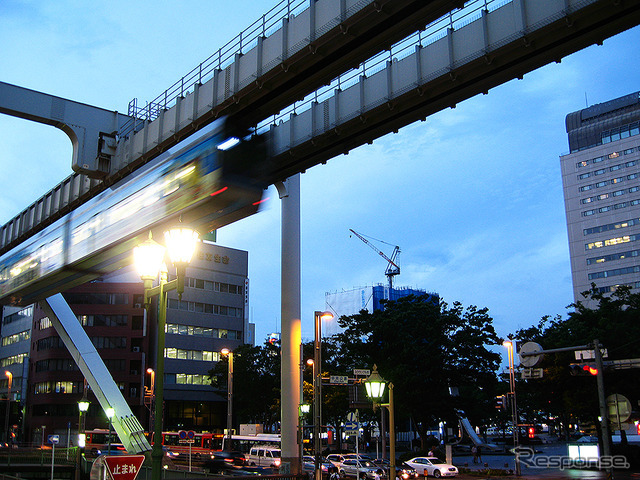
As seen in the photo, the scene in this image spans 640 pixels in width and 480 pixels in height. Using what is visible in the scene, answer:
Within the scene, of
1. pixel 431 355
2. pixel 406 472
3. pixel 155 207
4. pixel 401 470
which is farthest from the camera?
pixel 431 355

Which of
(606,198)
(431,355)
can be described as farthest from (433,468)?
(606,198)

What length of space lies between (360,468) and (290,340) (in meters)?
11.1

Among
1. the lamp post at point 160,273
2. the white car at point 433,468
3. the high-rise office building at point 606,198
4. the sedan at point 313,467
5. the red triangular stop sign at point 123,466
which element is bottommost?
the white car at point 433,468

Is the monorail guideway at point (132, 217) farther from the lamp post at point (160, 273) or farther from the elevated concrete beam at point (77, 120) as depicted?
the lamp post at point (160, 273)

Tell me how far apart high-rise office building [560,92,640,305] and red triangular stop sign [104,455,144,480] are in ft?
434

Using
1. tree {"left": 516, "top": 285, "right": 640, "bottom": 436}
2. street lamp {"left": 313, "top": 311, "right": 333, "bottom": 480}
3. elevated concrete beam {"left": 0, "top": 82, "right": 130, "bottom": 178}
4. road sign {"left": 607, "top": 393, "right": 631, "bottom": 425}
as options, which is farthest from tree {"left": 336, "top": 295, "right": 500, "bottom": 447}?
road sign {"left": 607, "top": 393, "right": 631, "bottom": 425}

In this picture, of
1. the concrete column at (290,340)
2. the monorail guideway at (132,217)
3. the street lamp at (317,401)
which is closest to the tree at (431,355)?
the concrete column at (290,340)

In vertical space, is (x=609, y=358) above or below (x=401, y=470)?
above

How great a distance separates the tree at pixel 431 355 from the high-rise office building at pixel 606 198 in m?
86.7

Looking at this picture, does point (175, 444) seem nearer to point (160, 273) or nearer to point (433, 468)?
point (433, 468)

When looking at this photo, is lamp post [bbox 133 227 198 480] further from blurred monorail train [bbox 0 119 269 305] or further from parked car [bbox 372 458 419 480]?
parked car [bbox 372 458 419 480]

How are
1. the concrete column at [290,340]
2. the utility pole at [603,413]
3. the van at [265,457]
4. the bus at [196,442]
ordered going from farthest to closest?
the bus at [196,442] < the van at [265,457] < the concrete column at [290,340] < the utility pole at [603,413]

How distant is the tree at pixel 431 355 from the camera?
5091cm

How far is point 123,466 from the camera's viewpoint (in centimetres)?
936
